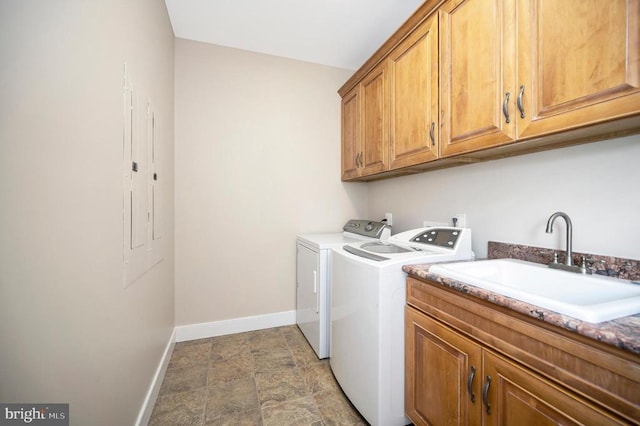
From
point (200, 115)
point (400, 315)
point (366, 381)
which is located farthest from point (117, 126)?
point (366, 381)

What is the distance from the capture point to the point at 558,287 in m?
1.09

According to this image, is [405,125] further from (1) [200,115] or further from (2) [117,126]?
(1) [200,115]

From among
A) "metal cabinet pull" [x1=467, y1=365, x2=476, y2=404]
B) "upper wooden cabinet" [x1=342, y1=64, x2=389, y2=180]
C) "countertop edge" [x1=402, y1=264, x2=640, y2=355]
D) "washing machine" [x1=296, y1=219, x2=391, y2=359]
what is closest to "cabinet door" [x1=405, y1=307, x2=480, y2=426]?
"metal cabinet pull" [x1=467, y1=365, x2=476, y2=404]

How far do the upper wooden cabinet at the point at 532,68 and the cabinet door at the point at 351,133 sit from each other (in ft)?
3.41

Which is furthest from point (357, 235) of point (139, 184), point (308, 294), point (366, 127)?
point (139, 184)

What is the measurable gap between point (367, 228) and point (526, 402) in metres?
1.62

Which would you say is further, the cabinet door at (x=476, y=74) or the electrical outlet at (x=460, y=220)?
the electrical outlet at (x=460, y=220)

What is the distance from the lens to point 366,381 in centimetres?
136

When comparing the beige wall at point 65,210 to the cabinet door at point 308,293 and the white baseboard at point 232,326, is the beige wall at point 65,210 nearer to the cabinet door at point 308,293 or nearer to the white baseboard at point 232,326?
the white baseboard at point 232,326

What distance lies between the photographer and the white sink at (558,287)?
695 mm

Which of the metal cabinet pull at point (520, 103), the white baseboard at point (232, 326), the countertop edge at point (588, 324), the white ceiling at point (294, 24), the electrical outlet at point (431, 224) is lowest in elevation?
the white baseboard at point (232, 326)

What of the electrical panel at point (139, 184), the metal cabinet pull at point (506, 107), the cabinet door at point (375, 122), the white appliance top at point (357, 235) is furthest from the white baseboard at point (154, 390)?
the metal cabinet pull at point (506, 107)

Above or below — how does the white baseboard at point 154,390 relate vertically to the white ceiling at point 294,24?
below

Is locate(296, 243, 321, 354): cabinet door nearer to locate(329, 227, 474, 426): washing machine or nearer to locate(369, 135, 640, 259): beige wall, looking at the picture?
locate(329, 227, 474, 426): washing machine
